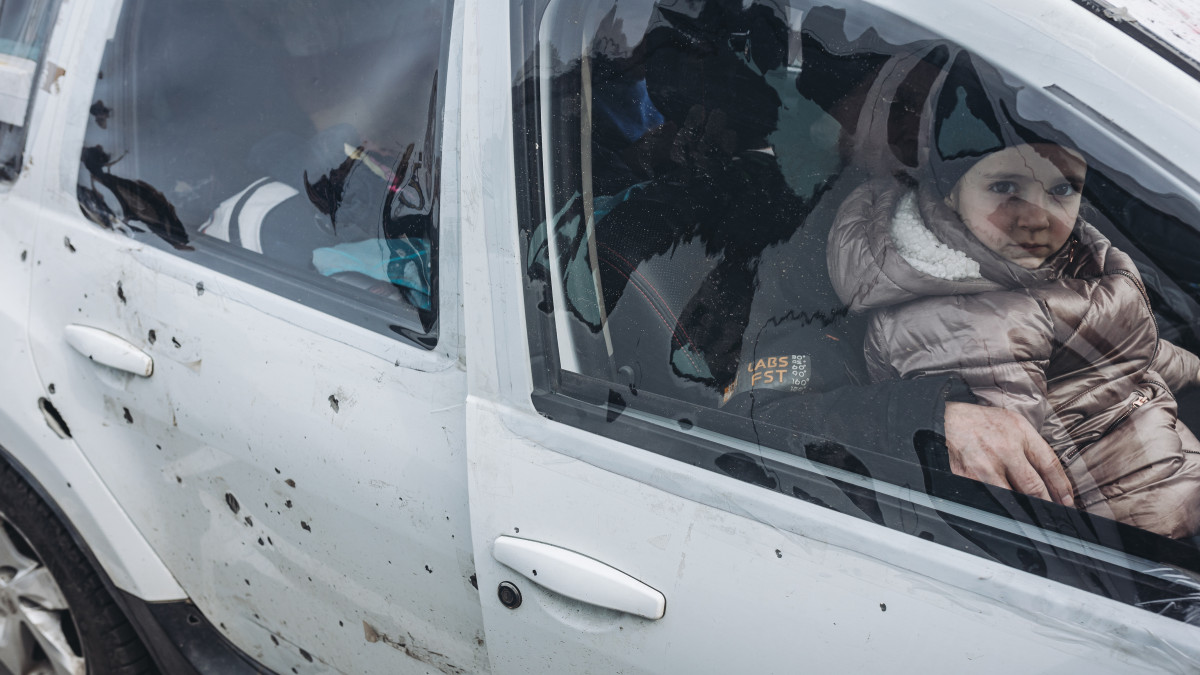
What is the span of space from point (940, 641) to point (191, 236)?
145 centimetres

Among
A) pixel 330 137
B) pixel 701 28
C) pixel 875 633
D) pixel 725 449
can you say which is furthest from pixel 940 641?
pixel 330 137

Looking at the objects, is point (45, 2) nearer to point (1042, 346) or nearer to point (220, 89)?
point (220, 89)

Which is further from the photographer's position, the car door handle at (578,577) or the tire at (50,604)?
the tire at (50,604)

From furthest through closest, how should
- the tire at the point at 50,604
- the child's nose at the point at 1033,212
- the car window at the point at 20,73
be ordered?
the tire at the point at 50,604
the car window at the point at 20,73
the child's nose at the point at 1033,212

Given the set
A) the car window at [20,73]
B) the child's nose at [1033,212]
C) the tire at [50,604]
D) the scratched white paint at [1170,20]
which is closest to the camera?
the scratched white paint at [1170,20]

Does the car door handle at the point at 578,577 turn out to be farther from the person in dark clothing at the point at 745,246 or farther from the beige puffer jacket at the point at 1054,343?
the beige puffer jacket at the point at 1054,343

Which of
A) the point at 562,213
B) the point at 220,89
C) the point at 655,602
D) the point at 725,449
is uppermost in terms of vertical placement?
the point at 220,89

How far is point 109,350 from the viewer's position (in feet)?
5.04

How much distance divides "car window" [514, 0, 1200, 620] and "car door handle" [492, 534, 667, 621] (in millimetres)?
190

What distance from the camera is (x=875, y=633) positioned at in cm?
101

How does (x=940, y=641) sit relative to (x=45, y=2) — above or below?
below

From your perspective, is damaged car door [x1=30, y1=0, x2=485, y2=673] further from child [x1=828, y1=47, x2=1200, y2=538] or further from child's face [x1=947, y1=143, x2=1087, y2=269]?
child's face [x1=947, y1=143, x2=1087, y2=269]

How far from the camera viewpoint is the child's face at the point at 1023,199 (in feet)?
3.30

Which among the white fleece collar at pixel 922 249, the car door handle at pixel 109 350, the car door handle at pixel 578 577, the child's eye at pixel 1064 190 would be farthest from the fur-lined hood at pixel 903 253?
the car door handle at pixel 109 350
